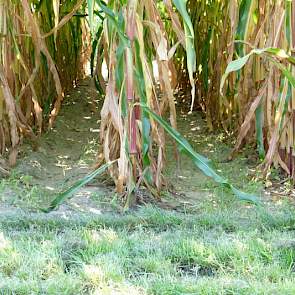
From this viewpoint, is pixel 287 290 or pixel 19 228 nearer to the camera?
pixel 287 290

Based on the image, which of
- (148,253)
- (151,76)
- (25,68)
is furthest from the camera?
(25,68)

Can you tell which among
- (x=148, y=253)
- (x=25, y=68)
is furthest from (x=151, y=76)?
(x=148, y=253)

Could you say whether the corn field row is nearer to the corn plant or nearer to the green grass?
the corn plant

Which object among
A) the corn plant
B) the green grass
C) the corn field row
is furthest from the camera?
the corn plant

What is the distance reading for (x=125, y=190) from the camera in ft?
9.61

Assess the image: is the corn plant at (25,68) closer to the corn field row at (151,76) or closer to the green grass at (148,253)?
the corn field row at (151,76)

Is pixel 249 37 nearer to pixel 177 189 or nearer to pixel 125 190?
pixel 177 189

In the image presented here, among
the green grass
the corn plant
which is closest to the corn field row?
the corn plant

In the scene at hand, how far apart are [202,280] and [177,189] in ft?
4.36

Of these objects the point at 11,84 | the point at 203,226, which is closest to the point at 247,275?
the point at 203,226

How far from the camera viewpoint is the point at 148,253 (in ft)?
7.16

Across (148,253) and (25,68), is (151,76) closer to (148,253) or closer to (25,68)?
(25,68)

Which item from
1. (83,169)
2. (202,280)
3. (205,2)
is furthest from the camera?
(205,2)

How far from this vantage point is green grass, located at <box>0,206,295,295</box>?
74.1 inches
